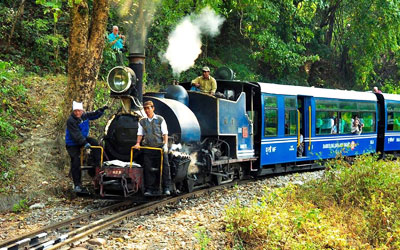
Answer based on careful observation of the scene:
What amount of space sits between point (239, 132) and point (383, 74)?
70.4ft

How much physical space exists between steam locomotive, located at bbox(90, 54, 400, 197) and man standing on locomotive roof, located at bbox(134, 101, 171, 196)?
0.16 metres

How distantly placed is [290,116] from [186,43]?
3494mm

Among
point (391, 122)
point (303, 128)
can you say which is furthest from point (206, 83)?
point (391, 122)

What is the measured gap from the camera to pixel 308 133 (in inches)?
510

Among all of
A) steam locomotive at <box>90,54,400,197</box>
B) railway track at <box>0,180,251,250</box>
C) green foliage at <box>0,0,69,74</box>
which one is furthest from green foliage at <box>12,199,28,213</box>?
green foliage at <box>0,0,69,74</box>

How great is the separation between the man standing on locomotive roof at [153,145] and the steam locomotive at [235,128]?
16 centimetres

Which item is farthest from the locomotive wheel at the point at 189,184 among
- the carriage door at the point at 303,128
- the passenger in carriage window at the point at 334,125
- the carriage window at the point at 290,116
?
the passenger in carriage window at the point at 334,125

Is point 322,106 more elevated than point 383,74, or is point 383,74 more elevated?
point 383,74

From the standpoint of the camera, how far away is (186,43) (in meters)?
12.0

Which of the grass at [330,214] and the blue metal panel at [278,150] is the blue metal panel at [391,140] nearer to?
the blue metal panel at [278,150]

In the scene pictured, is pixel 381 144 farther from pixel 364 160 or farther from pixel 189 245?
pixel 189 245

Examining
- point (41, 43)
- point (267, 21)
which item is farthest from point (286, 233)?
point (267, 21)

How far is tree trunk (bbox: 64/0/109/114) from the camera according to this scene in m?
9.48

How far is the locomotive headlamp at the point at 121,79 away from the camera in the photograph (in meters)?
7.74
